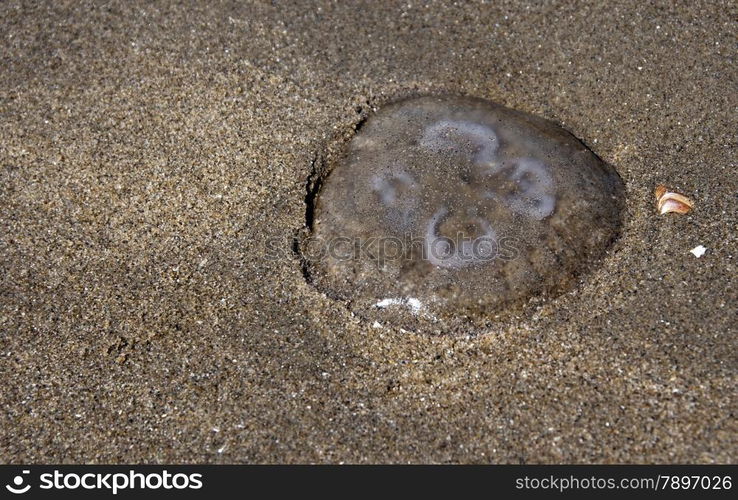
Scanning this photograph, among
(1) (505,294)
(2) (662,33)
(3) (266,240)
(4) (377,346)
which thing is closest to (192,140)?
(3) (266,240)

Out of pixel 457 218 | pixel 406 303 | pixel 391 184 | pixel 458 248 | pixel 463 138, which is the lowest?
pixel 406 303

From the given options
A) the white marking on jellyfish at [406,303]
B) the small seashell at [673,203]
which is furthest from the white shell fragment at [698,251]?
the white marking on jellyfish at [406,303]

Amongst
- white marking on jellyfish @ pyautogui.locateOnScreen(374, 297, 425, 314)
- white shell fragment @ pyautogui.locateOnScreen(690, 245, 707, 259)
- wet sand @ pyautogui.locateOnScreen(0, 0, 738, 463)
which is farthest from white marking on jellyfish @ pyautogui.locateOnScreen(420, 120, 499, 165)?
white shell fragment @ pyautogui.locateOnScreen(690, 245, 707, 259)

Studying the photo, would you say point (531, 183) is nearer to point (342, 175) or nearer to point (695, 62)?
point (342, 175)

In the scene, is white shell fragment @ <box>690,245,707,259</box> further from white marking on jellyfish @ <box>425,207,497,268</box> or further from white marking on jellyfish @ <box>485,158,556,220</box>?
white marking on jellyfish @ <box>425,207,497,268</box>

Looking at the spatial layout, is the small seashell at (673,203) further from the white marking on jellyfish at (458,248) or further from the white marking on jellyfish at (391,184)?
the white marking on jellyfish at (391,184)

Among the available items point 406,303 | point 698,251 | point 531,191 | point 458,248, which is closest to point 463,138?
point 531,191

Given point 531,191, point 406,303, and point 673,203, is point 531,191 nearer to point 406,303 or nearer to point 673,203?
point 673,203
